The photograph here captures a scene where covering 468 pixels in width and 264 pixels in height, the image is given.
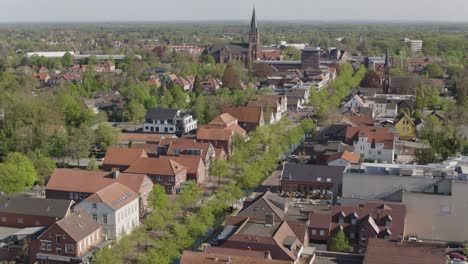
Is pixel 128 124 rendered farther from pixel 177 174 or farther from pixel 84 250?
pixel 84 250

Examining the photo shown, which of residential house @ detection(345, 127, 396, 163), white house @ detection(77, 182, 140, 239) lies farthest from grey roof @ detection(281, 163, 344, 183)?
white house @ detection(77, 182, 140, 239)

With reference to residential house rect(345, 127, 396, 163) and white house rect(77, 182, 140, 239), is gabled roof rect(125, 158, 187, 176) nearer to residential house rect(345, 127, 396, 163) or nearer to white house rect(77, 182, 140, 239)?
white house rect(77, 182, 140, 239)

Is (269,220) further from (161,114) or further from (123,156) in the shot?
(161,114)

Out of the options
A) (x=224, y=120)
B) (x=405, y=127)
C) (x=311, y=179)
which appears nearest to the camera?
(x=311, y=179)

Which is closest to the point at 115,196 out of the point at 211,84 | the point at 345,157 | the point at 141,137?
the point at 345,157

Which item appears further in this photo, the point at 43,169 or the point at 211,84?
the point at 211,84

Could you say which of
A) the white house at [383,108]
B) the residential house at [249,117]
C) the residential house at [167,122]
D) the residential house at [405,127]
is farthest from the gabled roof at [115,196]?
the white house at [383,108]
